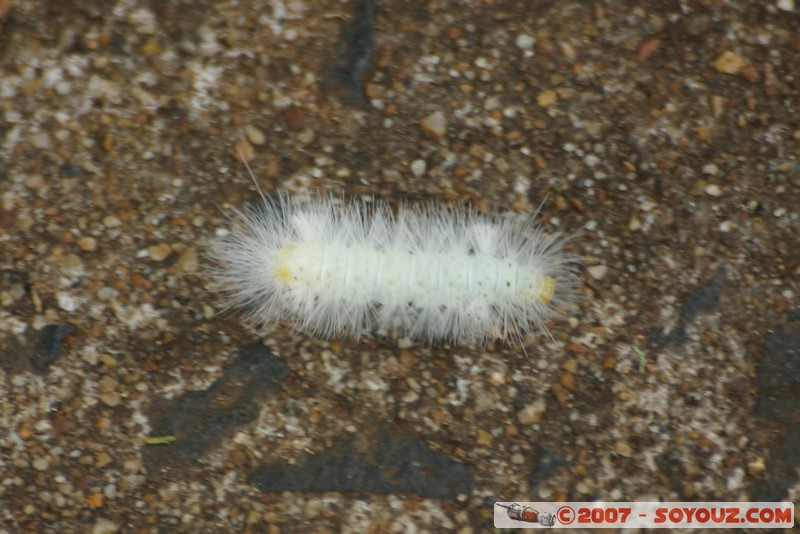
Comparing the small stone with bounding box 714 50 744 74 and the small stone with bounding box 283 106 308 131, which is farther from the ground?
the small stone with bounding box 714 50 744 74

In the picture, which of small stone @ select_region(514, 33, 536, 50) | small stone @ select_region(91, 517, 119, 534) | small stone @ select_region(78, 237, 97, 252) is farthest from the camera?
small stone @ select_region(514, 33, 536, 50)

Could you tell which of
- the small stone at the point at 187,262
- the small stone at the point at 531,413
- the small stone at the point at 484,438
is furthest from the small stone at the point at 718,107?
the small stone at the point at 187,262

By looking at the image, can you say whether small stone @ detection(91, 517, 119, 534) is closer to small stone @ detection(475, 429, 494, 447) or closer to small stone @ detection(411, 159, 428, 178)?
small stone @ detection(475, 429, 494, 447)

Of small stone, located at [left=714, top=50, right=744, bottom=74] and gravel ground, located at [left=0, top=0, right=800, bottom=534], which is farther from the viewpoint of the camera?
small stone, located at [left=714, top=50, right=744, bottom=74]

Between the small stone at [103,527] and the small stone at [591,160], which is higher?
the small stone at [591,160]

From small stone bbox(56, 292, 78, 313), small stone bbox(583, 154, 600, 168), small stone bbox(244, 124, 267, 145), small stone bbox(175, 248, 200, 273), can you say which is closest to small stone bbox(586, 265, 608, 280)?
small stone bbox(583, 154, 600, 168)

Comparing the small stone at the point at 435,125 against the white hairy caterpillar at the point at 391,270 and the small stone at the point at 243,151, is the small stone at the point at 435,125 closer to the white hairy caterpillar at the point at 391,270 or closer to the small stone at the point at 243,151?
the white hairy caterpillar at the point at 391,270

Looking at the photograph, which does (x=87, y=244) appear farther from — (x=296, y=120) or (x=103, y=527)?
(x=103, y=527)
